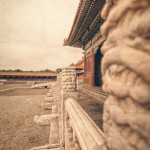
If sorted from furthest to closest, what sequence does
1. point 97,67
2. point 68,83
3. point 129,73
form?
point 97,67
point 68,83
point 129,73


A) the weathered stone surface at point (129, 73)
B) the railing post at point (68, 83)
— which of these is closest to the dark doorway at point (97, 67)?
the railing post at point (68, 83)

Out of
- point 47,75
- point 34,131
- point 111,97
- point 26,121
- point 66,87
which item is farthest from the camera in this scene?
point 47,75

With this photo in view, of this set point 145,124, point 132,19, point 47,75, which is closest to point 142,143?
point 145,124

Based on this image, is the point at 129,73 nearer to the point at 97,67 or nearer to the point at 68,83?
the point at 68,83

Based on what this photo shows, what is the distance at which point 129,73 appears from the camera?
1.30ft

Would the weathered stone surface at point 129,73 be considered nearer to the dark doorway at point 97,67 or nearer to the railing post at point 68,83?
the railing post at point 68,83

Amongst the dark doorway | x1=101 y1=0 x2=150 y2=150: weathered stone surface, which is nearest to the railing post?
x1=101 y1=0 x2=150 y2=150: weathered stone surface

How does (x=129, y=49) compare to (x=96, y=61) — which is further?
(x=96, y=61)

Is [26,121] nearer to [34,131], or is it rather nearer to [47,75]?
[34,131]

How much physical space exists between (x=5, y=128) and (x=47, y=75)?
64.4ft

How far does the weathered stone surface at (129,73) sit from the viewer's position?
1.08ft

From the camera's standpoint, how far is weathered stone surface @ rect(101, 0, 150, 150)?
1.08 ft

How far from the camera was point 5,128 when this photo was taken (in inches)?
160

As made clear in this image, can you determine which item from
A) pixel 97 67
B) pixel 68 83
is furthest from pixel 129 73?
pixel 97 67
